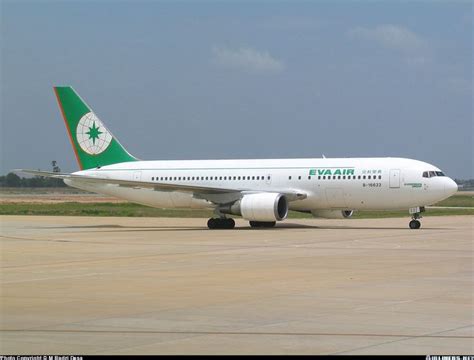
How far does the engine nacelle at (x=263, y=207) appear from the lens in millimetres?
38469

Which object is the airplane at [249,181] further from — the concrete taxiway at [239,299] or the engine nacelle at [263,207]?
the concrete taxiway at [239,299]

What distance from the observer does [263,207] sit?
38.6 metres

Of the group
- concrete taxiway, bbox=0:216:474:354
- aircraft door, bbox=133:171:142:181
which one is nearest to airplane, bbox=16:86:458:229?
aircraft door, bbox=133:171:142:181

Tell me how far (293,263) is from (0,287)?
7.43 metres

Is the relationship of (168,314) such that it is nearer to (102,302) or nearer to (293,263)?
(102,302)

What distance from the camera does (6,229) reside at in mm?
38750

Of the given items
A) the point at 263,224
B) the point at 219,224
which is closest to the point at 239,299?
the point at 219,224

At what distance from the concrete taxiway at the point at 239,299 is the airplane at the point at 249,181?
11.0 meters

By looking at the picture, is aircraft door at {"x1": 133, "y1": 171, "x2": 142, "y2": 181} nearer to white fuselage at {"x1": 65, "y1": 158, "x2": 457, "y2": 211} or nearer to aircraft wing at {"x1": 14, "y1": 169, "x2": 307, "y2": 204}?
white fuselage at {"x1": 65, "y1": 158, "x2": 457, "y2": 211}

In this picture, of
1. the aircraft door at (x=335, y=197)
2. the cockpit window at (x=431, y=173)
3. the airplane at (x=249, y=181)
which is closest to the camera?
the cockpit window at (x=431, y=173)

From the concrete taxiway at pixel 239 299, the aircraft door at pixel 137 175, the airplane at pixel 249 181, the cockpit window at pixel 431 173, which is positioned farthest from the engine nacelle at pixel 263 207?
the concrete taxiway at pixel 239 299

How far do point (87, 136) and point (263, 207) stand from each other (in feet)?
38.8

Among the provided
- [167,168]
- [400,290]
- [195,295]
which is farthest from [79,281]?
[167,168]

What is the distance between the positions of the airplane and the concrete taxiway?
11.0 m
